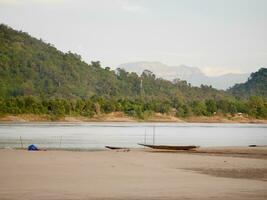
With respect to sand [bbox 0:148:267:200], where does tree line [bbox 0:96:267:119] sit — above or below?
above

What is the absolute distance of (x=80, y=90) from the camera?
15200 cm

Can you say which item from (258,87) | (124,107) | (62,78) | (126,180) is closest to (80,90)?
(62,78)

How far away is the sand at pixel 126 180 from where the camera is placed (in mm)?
13962

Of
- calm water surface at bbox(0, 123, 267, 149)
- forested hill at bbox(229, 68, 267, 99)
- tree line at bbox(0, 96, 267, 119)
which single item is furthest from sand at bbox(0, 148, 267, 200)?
forested hill at bbox(229, 68, 267, 99)

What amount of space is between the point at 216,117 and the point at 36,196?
133 meters

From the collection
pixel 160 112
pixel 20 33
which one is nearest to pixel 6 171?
pixel 160 112

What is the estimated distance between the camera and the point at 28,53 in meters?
160

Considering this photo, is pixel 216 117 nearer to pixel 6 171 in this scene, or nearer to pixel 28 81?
pixel 28 81

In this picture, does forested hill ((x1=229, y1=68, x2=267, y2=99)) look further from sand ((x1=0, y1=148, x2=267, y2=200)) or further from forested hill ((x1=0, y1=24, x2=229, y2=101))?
sand ((x1=0, y1=148, x2=267, y2=200))

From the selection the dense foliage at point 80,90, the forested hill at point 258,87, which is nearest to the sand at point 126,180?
the dense foliage at point 80,90

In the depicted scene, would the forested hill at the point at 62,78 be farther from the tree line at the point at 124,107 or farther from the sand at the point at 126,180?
the sand at the point at 126,180

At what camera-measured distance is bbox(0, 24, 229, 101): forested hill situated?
143m

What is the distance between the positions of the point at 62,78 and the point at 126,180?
136 meters

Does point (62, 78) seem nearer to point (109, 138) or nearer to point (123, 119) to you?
point (123, 119)
